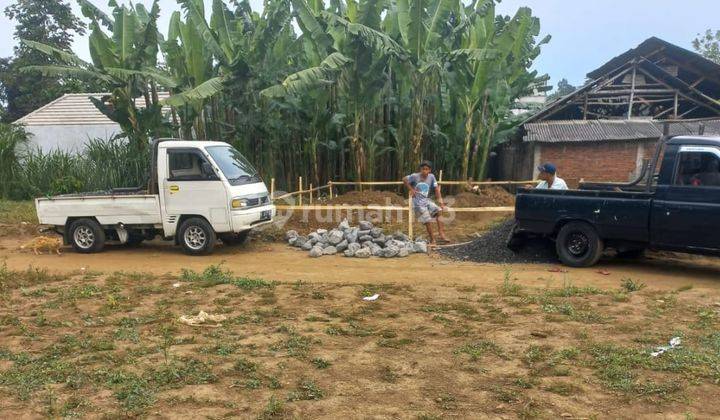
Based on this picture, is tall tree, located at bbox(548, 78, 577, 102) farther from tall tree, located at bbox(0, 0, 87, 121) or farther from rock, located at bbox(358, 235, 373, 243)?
tall tree, located at bbox(0, 0, 87, 121)

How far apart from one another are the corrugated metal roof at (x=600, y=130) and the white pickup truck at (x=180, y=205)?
10.4 m

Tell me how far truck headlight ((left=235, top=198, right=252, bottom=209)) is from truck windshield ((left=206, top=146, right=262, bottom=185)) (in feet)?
1.10

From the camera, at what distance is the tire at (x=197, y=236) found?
1018 centimetres

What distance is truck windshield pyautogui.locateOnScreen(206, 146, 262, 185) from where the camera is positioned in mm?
10117

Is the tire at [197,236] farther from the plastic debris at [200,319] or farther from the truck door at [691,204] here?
the truck door at [691,204]

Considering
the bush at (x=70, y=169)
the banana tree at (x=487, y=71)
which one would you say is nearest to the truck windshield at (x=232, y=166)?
the bush at (x=70, y=169)

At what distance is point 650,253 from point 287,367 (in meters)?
7.52

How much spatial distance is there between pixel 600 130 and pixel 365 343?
14866mm

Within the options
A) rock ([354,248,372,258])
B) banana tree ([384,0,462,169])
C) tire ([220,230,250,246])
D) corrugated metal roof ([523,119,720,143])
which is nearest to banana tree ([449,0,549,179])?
banana tree ([384,0,462,169])

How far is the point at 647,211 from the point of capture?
26.3ft

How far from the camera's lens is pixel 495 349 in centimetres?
507

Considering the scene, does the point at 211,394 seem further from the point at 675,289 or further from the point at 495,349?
the point at 675,289

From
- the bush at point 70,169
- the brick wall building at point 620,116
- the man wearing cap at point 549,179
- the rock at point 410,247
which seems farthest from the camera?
the brick wall building at point 620,116

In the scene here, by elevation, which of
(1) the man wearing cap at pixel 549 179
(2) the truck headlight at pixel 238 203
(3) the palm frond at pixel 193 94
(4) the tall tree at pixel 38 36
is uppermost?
(4) the tall tree at pixel 38 36
